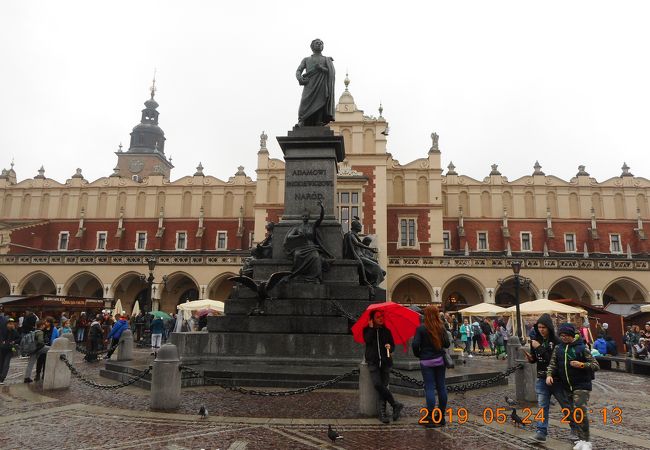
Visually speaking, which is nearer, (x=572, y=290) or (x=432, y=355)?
(x=432, y=355)

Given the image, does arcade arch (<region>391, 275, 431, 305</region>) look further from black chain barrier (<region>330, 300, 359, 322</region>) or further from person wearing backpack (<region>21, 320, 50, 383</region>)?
person wearing backpack (<region>21, 320, 50, 383</region>)

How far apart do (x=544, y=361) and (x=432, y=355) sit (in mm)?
1211

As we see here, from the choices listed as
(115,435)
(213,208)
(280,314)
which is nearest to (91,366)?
(280,314)

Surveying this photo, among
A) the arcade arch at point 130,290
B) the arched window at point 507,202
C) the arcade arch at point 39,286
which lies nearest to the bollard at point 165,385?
the arcade arch at point 130,290

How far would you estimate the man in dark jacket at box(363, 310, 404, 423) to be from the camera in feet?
19.1

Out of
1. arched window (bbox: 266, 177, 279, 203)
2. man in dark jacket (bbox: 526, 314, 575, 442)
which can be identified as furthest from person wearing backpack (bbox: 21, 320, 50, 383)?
arched window (bbox: 266, 177, 279, 203)

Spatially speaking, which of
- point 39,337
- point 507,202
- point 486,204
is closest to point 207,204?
point 486,204

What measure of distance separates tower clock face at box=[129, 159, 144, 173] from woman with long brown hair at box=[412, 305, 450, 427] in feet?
231

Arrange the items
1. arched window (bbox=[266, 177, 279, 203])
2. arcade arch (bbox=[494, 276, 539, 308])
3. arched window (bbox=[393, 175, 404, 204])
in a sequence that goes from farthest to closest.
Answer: arched window (bbox=[393, 175, 404, 204]), arched window (bbox=[266, 177, 279, 203]), arcade arch (bbox=[494, 276, 539, 308])

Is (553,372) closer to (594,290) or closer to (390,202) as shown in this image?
(594,290)

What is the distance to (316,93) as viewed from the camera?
37.3 ft

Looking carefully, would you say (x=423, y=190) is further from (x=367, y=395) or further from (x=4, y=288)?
(x=367, y=395)

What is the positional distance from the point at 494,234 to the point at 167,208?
28.9 m

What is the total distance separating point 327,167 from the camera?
10.8 metres
